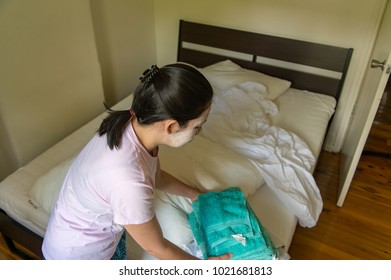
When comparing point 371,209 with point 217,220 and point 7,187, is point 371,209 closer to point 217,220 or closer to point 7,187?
point 217,220

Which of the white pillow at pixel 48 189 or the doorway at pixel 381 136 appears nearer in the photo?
the white pillow at pixel 48 189

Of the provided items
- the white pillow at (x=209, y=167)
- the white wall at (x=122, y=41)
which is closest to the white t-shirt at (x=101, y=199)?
the white pillow at (x=209, y=167)

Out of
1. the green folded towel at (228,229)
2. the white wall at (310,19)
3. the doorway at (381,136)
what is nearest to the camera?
the green folded towel at (228,229)

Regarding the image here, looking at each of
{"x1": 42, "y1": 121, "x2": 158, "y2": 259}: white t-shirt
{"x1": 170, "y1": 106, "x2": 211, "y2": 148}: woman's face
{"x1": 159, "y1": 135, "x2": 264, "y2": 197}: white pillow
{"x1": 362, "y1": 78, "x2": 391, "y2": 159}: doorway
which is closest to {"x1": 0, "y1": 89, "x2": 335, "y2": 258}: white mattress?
{"x1": 159, "y1": 135, "x2": 264, "y2": 197}: white pillow

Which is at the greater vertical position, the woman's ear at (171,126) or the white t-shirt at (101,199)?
the woman's ear at (171,126)

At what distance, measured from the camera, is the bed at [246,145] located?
1409 mm

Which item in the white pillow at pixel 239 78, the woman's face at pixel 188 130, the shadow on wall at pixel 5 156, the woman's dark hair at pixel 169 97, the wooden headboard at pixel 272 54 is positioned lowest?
the shadow on wall at pixel 5 156

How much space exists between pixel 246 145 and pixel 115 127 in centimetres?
96

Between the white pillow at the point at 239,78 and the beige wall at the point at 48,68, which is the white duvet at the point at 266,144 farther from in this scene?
the beige wall at the point at 48,68

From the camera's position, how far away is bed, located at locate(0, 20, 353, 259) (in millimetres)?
1409

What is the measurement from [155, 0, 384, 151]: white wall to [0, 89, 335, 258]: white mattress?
12.2 inches

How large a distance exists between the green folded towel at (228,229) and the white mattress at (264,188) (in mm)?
203

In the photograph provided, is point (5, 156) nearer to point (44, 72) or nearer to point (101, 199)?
point (44, 72)

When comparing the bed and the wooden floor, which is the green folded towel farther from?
the wooden floor
